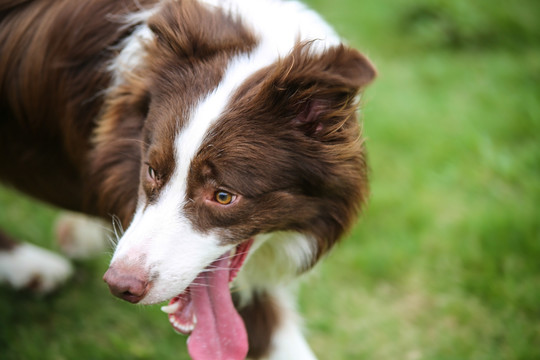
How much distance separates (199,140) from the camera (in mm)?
2219

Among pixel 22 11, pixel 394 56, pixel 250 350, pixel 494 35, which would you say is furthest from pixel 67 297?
pixel 494 35

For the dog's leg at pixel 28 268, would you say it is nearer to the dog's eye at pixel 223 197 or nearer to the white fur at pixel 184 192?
the white fur at pixel 184 192

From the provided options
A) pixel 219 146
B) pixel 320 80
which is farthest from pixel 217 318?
pixel 320 80

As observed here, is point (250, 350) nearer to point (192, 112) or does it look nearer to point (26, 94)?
point (192, 112)

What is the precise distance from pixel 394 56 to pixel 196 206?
15.9 ft

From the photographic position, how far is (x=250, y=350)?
9.59 ft

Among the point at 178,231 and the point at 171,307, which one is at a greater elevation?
the point at 178,231

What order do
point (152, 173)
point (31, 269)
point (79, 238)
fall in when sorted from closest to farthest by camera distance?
point (152, 173)
point (31, 269)
point (79, 238)

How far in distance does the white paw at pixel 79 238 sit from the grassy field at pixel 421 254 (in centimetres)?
10

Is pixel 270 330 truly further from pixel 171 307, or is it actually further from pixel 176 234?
pixel 176 234

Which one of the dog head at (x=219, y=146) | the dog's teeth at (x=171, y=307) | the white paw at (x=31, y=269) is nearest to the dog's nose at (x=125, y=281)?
the dog head at (x=219, y=146)

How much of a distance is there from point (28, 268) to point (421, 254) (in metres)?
2.86

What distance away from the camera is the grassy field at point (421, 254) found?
3514 millimetres

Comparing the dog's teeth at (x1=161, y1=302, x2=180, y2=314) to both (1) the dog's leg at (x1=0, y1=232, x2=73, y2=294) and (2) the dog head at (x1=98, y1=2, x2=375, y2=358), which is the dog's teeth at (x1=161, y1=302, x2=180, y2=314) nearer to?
(2) the dog head at (x1=98, y1=2, x2=375, y2=358)
